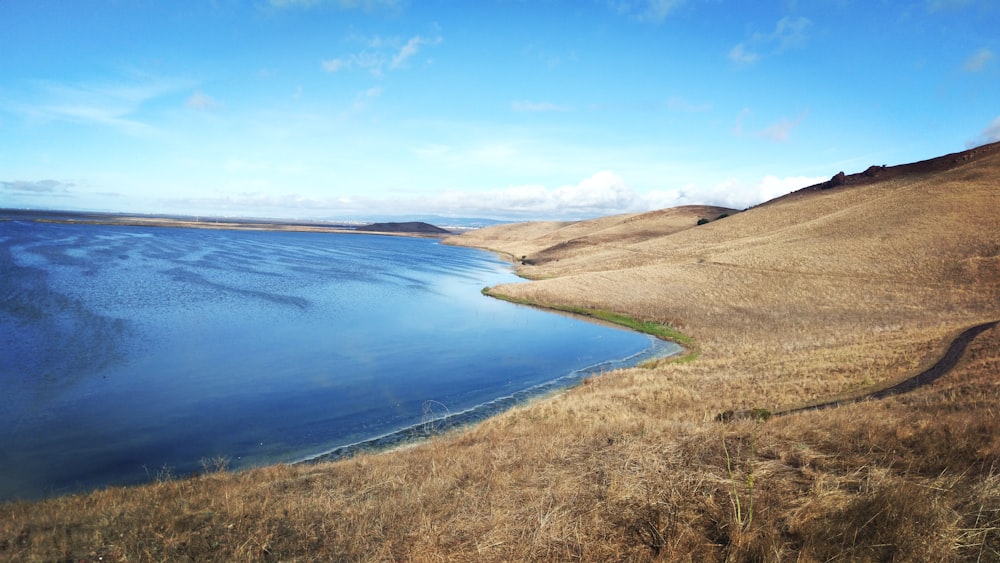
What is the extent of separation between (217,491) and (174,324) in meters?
28.7

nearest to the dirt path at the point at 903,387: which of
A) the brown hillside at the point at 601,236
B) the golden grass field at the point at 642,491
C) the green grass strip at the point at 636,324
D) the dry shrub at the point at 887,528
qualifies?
the golden grass field at the point at 642,491

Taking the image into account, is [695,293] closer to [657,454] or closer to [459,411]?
[459,411]

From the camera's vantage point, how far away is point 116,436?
17.0 meters

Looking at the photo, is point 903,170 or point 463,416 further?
point 903,170

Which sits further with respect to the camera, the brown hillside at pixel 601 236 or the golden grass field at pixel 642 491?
the brown hillside at pixel 601 236

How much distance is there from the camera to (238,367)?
25344mm

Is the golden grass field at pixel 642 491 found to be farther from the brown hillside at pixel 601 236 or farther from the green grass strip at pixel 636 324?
the brown hillside at pixel 601 236

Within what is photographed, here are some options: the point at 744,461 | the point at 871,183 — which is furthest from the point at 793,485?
the point at 871,183

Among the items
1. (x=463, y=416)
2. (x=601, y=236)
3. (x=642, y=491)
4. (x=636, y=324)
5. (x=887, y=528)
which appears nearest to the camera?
(x=887, y=528)

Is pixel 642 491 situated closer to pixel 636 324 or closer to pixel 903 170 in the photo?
pixel 636 324

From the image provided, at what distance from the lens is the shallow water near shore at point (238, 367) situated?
54.1 ft

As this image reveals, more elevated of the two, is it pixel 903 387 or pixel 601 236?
pixel 601 236

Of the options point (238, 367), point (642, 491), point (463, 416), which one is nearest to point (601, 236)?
point (238, 367)

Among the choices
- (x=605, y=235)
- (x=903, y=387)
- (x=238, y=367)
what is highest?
(x=605, y=235)
